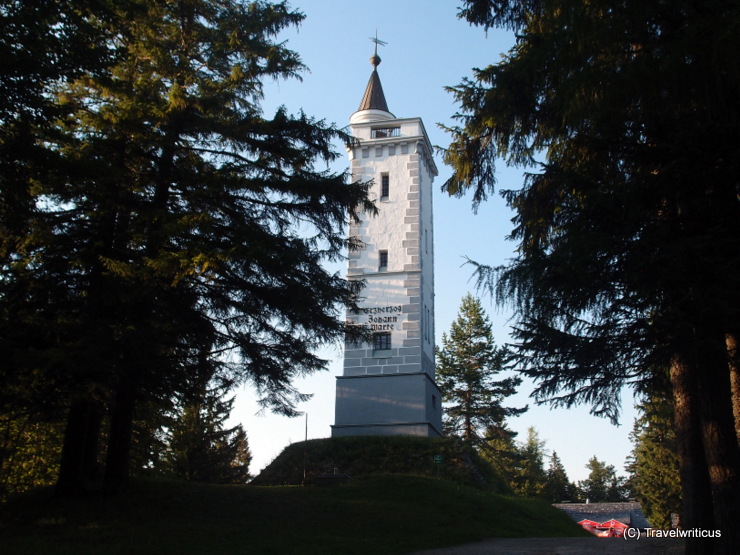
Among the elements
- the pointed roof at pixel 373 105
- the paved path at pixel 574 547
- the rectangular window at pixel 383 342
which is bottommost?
the paved path at pixel 574 547

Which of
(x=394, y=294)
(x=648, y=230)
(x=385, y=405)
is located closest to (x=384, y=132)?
(x=394, y=294)

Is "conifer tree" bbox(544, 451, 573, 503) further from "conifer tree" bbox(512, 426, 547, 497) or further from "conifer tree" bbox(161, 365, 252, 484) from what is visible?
"conifer tree" bbox(161, 365, 252, 484)

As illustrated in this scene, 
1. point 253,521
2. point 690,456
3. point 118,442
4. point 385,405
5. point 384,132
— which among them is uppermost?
point 384,132

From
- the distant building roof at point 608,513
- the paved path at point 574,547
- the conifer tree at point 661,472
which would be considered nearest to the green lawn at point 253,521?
the paved path at point 574,547

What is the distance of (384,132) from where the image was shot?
31906 millimetres

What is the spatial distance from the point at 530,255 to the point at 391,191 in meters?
21.3

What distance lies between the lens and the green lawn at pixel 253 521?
36.3 ft

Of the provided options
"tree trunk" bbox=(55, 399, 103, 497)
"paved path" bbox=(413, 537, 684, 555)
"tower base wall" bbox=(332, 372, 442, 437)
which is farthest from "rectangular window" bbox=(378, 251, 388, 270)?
"paved path" bbox=(413, 537, 684, 555)

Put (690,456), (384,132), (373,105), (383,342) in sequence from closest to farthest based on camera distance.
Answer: (690,456)
(383,342)
(384,132)
(373,105)

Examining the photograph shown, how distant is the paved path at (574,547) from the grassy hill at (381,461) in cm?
986

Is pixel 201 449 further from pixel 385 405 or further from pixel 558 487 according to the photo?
pixel 558 487

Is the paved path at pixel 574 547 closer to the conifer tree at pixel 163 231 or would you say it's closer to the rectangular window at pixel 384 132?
the conifer tree at pixel 163 231

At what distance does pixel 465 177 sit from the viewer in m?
12.7

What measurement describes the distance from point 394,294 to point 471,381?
18462mm
